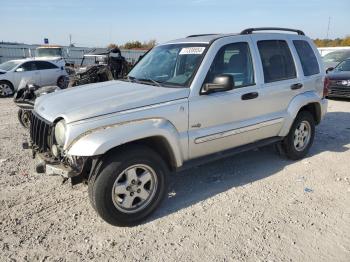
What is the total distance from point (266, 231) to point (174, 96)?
1719 mm

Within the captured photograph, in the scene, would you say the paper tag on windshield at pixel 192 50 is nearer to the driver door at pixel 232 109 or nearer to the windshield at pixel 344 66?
the driver door at pixel 232 109

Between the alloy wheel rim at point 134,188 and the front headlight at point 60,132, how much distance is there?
26.1 inches

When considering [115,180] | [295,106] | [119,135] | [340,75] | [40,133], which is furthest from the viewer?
[340,75]

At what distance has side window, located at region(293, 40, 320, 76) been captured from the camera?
546 cm

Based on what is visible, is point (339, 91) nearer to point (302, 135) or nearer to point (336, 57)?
point (336, 57)

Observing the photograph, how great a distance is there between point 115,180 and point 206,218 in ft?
3.64

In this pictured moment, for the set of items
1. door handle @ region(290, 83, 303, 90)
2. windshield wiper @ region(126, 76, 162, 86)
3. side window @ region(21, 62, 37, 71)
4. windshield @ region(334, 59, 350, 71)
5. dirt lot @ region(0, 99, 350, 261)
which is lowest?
dirt lot @ region(0, 99, 350, 261)

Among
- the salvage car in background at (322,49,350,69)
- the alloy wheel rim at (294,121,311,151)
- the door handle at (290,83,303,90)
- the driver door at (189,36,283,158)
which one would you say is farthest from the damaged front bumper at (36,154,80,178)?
the salvage car in background at (322,49,350,69)

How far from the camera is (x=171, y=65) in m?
4.46

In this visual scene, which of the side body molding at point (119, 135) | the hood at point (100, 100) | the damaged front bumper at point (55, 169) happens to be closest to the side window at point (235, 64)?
the hood at point (100, 100)

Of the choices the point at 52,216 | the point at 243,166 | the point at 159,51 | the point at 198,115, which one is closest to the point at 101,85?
the point at 159,51

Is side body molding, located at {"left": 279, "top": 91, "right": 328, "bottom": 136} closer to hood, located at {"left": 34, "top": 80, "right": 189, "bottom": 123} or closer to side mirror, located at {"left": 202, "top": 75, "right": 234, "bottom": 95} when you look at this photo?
side mirror, located at {"left": 202, "top": 75, "right": 234, "bottom": 95}

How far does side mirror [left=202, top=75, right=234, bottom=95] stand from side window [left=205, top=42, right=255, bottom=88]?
0.13 m

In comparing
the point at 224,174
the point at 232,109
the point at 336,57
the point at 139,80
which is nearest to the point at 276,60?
the point at 232,109
